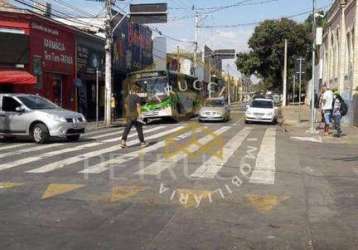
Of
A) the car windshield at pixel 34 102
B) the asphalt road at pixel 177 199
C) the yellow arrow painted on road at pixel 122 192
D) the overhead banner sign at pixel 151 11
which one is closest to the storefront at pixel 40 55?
the overhead banner sign at pixel 151 11

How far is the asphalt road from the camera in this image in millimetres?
7109

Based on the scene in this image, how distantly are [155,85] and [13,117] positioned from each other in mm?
14852

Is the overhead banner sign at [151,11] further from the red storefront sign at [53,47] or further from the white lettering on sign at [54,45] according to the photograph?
the white lettering on sign at [54,45]

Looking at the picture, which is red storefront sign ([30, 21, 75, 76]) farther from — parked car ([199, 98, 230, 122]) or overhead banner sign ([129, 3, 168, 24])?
parked car ([199, 98, 230, 122])

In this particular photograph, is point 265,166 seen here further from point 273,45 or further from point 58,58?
point 273,45

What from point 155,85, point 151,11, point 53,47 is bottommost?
point 155,85

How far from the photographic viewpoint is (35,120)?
19.7 meters

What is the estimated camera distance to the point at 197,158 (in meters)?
15.0

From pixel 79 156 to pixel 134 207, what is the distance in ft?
21.6

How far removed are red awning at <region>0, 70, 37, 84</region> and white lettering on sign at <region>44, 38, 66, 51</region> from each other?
330cm

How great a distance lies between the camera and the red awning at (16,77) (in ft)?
92.9

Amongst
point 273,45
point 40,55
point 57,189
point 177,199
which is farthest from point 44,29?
point 273,45

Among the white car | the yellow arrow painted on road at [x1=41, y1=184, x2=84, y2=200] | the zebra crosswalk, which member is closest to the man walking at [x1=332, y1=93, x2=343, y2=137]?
the zebra crosswalk

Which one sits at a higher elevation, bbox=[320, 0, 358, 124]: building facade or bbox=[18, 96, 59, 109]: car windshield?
bbox=[320, 0, 358, 124]: building facade
